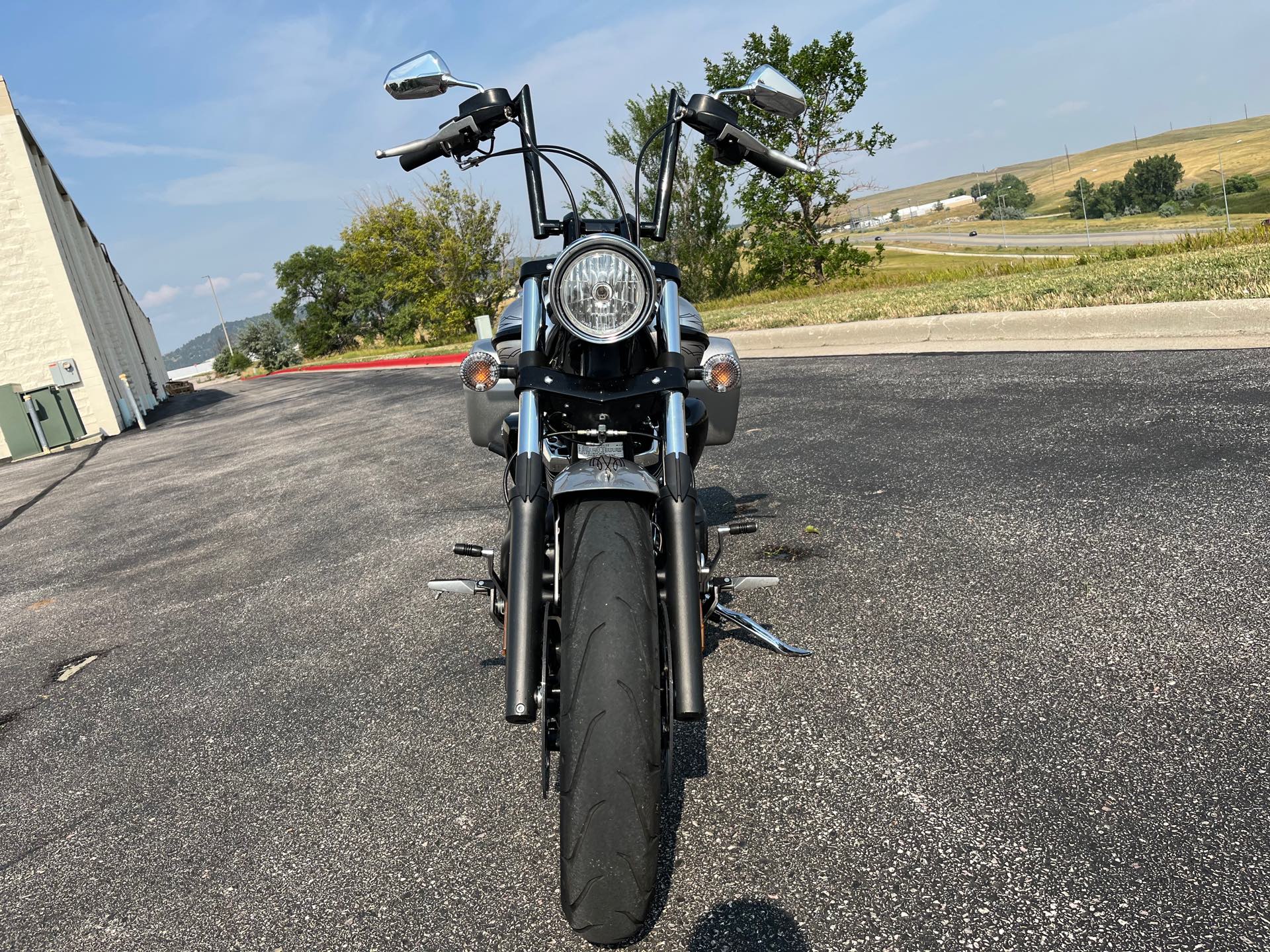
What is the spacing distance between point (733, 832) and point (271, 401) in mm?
22746

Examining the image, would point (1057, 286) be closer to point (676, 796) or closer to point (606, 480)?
point (676, 796)

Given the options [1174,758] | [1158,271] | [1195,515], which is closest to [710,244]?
[1158,271]

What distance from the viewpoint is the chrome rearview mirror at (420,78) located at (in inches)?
118

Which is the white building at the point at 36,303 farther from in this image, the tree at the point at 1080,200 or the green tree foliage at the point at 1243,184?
the tree at the point at 1080,200

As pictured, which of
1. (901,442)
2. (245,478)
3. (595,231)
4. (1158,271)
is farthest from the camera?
(1158,271)

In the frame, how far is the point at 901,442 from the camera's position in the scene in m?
6.34

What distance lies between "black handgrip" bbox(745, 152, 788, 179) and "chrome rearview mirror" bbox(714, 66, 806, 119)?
0.17 meters

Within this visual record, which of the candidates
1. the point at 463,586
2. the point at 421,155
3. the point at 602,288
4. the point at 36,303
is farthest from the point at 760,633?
the point at 36,303

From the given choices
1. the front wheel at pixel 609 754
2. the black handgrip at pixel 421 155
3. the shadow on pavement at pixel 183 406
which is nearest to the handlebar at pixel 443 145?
the black handgrip at pixel 421 155

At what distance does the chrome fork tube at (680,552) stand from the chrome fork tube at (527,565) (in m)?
0.33

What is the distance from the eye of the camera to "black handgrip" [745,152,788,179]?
3.30 meters

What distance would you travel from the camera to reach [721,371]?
2.88 metres

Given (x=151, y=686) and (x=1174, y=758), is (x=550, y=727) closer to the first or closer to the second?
(x=1174, y=758)

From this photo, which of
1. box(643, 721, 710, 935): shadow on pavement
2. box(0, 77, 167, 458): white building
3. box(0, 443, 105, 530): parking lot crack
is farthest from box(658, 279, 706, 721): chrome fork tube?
box(0, 77, 167, 458): white building
